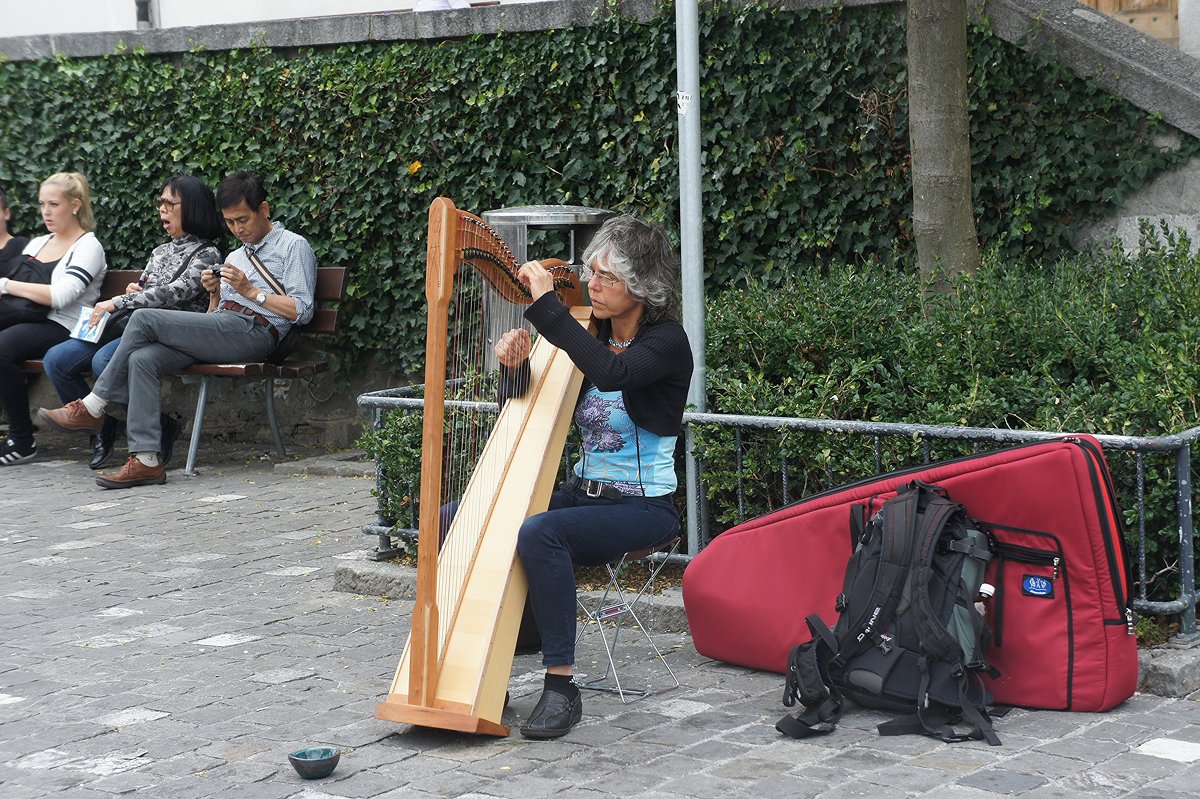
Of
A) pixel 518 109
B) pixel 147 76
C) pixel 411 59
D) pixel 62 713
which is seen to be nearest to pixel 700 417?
pixel 62 713

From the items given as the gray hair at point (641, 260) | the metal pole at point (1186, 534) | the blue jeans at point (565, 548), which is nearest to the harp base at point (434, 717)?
the blue jeans at point (565, 548)

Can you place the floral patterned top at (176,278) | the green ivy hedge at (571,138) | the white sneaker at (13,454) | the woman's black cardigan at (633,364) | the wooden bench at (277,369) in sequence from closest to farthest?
the woman's black cardigan at (633,364), the green ivy hedge at (571,138), the wooden bench at (277,369), the floral patterned top at (176,278), the white sneaker at (13,454)

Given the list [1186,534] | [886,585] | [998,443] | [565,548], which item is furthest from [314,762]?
[1186,534]

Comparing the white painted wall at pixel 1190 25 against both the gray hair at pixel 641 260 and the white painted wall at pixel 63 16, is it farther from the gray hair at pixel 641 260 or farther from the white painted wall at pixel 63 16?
the white painted wall at pixel 63 16

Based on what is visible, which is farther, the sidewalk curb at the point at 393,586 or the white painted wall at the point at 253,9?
the white painted wall at the point at 253,9

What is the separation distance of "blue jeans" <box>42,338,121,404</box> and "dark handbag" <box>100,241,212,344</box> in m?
0.04

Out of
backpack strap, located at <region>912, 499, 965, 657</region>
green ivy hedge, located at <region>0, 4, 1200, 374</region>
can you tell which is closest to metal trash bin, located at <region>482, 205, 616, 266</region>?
green ivy hedge, located at <region>0, 4, 1200, 374</region>

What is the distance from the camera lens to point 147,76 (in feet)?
31.3

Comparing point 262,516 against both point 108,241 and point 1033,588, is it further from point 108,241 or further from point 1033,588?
point 1033,588

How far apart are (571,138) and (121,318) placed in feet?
9.59

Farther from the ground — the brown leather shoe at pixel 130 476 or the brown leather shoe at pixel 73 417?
the brown leather shoe at pixel 73 417

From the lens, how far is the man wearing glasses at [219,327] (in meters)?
8.02

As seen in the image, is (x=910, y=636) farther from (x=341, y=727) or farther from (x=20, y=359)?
(x=20, y=359)

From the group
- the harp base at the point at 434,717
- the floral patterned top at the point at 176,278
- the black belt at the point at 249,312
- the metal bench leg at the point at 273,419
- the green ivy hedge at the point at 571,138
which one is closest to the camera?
the harp base at the point at 434,717
